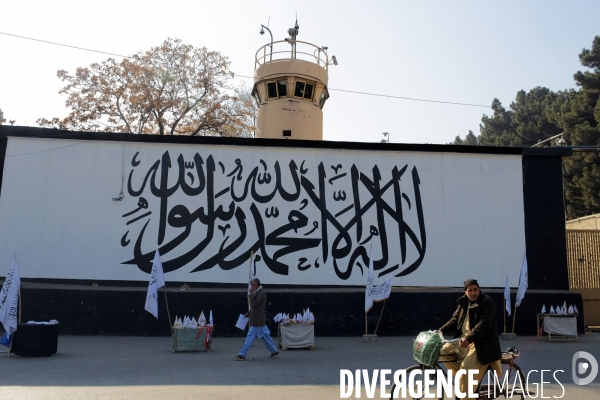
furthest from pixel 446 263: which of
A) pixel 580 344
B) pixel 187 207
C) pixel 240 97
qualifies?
pixel 240 97

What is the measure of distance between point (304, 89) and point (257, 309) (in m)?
14.5

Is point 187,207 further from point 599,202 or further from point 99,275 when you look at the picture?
point 599,202

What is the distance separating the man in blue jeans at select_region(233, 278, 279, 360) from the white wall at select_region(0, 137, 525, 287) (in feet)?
14.3

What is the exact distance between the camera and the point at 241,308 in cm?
1445

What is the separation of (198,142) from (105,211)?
3343 mm

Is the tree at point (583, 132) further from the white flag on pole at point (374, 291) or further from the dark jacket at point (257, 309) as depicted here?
the dark jacket at point (257, 309)

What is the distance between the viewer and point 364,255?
1552 cm

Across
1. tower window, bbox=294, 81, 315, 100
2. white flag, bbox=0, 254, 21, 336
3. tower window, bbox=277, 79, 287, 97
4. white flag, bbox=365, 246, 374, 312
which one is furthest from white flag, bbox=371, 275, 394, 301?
tower window, bbox=277, 79, 287, 97

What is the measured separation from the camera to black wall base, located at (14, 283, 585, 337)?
14.1 m

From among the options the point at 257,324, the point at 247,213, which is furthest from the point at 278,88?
the point at 257,324

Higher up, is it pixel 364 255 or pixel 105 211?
pixel 105 211

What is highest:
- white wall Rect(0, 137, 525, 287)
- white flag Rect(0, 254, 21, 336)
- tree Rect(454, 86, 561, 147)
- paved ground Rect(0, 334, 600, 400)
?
tree Rect(454, 86, 561, 147)

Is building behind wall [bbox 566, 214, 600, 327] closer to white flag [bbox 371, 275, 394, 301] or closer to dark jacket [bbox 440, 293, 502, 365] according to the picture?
white flag [bbox 371, 275, 394, 301]

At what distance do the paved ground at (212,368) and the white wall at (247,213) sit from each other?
250 cm
